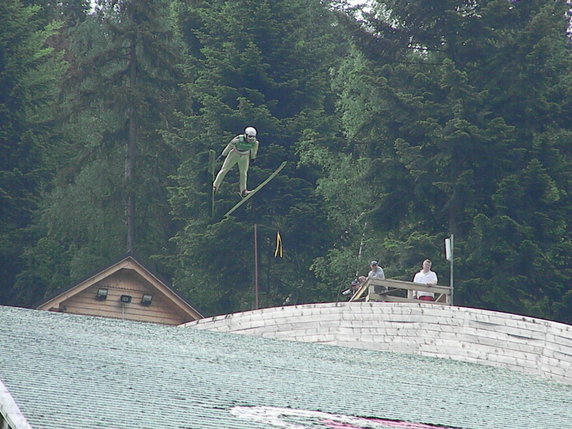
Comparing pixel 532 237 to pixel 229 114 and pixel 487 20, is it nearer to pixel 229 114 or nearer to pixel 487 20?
pixel 487 20

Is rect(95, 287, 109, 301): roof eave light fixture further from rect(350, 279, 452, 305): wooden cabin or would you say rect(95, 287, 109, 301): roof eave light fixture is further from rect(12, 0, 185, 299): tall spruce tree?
rect(12, 0, 185, 299): tall spruce tree

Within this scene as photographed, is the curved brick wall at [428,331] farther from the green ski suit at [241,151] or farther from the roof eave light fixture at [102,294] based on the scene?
the roof eave light fixture at [102,294]

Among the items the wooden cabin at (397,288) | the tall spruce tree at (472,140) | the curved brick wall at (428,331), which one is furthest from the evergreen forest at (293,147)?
the curved brick wall at (428,331)

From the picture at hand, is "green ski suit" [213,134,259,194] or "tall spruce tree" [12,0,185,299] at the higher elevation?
"tall spruce tree" [12,0,185,299]

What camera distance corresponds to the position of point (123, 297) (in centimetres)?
2858

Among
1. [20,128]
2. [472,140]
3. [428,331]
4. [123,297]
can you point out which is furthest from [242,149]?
[20,128]

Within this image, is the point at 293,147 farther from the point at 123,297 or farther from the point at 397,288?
the point at 397,288

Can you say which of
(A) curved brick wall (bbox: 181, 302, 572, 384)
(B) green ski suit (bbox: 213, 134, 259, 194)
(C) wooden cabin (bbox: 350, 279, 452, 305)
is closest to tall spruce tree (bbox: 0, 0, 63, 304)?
(B) green ski suit (bbox: 213, 134, 259, 194)

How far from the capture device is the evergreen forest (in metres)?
34.0

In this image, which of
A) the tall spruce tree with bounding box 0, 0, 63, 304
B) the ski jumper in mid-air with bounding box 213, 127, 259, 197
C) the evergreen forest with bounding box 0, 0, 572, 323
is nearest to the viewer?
the ski jumper in mid-air with bounding box 213, 127, 259, 197

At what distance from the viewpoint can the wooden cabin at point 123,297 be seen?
Result: 1120 inches

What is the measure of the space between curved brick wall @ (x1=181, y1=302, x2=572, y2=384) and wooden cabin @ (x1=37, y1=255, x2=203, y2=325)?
7.30 metres

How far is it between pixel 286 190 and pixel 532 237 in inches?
331

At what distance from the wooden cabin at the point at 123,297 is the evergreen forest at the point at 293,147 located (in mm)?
6688
